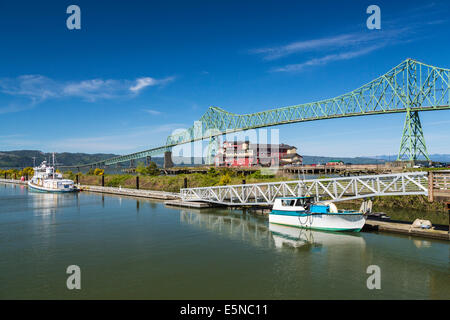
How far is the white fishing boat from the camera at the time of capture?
27062 mm

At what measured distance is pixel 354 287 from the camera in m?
16.2

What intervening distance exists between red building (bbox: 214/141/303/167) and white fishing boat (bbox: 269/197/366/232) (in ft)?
258

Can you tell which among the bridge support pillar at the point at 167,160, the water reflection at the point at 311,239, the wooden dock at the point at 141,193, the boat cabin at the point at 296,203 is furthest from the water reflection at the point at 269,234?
the bridge support pillar at the point at 167,160

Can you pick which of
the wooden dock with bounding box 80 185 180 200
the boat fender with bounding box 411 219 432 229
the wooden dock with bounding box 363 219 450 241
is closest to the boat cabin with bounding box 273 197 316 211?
the wooden dock with bounding box 363 219 450 241

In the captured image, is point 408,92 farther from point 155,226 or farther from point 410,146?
point 155,226

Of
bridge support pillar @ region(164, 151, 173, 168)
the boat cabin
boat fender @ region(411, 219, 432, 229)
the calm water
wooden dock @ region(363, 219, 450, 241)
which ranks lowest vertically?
the calm water

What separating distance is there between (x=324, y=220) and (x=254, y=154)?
87986 millimetres

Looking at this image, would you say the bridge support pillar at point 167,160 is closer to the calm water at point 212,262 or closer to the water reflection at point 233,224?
the water reflection at point 233,224

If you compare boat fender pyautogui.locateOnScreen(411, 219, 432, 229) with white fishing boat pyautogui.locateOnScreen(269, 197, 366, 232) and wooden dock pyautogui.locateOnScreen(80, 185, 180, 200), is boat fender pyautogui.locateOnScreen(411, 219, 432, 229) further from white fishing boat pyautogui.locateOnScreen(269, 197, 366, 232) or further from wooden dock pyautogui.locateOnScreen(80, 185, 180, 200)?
wooden dock pyautogui.locateOnScreen(80, 185, 180, 200)

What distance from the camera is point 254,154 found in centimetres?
11569
